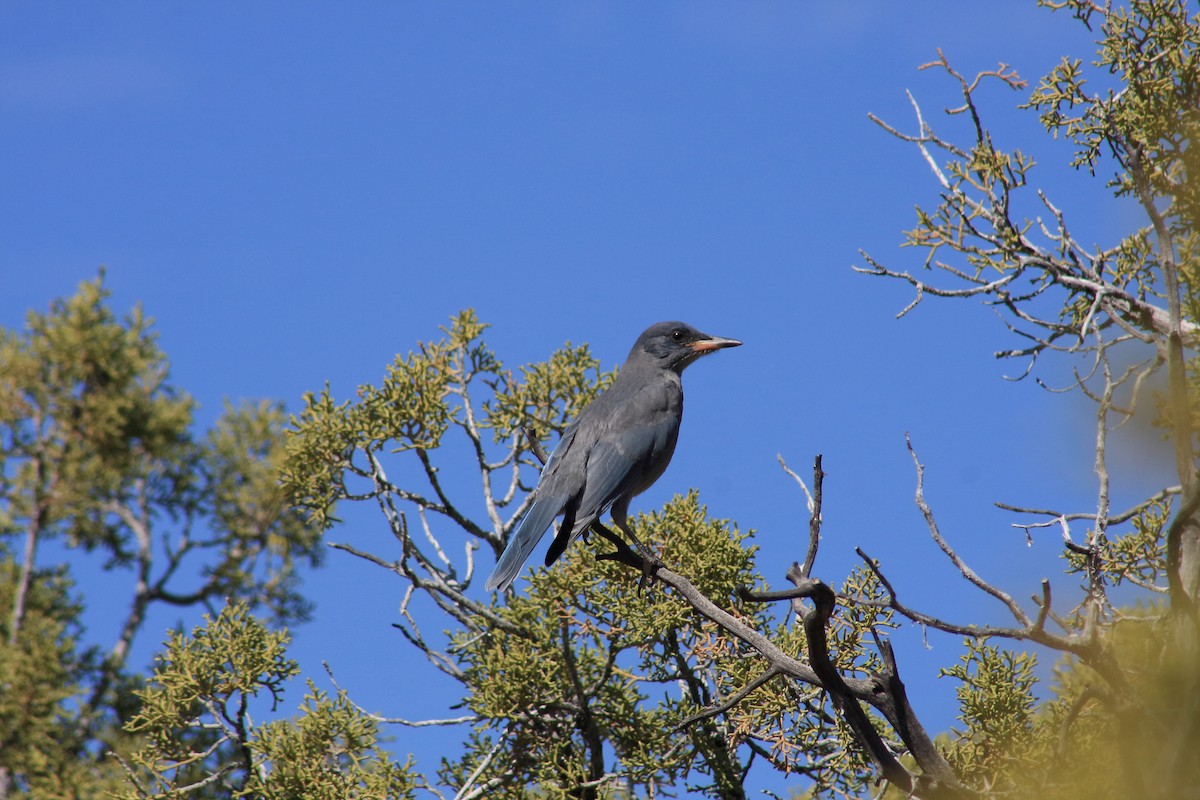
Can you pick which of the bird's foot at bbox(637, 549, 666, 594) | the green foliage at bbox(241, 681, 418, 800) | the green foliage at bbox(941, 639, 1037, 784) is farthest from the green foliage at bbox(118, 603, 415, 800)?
the green foliage at bbox(941, 639, 1037, 784)

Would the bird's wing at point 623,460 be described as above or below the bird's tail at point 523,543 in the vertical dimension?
above

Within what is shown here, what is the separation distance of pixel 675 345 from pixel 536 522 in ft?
6.40

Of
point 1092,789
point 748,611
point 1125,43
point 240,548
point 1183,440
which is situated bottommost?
point 1092,789

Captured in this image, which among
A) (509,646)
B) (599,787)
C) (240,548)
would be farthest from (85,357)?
(599,787)

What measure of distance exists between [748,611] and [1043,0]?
3546 mm

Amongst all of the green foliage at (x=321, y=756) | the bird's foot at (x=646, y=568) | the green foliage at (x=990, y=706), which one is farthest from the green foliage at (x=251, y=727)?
the green foliage at (x=990, y=706)

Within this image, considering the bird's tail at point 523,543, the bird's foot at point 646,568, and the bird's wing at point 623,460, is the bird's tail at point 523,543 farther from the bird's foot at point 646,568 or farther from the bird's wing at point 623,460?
the bird's foot at point 646,568

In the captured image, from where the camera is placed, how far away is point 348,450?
Result: 6.82m

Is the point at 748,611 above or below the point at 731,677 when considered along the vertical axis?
above

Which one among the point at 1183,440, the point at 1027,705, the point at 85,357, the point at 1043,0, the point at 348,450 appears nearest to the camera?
the point at 1183,440

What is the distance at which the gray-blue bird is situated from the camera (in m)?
5.88

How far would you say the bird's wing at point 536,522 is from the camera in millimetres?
5887

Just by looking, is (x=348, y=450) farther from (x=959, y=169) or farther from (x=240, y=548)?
(x=240, y=548)

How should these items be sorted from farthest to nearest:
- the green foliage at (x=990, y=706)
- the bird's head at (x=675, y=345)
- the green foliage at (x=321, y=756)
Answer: the bird's head at (x=675, y=345)
the green foliage at (x=321, y=756)
the green foliage at (x=990, y=706)
